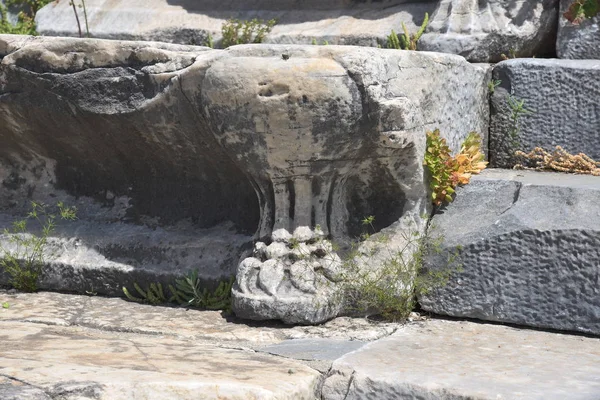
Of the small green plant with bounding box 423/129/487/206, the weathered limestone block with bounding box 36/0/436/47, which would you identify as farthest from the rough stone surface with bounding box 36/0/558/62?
the small green plant with bounding box 423/129/487/206

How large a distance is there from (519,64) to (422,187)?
78cm

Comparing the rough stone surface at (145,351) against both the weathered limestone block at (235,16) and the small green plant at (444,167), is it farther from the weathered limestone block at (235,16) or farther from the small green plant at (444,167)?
the weathered limestone block at (235,16)

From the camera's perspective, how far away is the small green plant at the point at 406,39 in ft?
13.9

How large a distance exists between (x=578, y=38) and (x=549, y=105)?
37 cm

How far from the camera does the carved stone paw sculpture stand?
332 cm

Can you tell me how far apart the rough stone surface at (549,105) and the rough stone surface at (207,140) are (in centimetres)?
10

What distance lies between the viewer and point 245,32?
14.9 ft

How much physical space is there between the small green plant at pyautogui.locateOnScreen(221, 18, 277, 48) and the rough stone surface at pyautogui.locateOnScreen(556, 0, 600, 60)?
1276mm

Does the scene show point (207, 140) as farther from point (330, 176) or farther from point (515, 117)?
point (515, 117)

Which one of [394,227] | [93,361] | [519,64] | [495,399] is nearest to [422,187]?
[394,227]

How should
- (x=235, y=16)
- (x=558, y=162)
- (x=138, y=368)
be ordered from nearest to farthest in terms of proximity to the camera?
(x=138, y=368) < (x=558, y=162) < (x=235, y=16)

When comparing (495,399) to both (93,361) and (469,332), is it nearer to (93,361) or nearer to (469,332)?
(469,332)

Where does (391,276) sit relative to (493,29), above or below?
below

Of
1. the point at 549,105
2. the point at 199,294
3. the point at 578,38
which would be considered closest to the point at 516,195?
the point at 549,105
